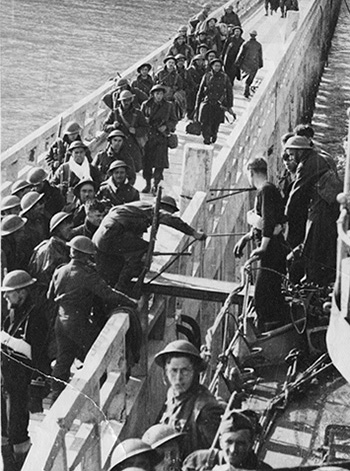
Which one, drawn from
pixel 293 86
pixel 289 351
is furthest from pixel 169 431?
pixel 293 86

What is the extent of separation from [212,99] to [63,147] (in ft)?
16.3

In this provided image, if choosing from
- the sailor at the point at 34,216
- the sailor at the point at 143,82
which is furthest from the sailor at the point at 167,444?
the sailor at the point at 143,82

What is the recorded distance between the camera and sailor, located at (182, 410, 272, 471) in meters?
4.89

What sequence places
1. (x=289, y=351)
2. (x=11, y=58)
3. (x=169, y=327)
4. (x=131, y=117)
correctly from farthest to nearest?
(x=11, y=58), (x=131, y=117), (x=169, y=327), (x=289, y=351)

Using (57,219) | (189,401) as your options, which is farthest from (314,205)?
(189,401)

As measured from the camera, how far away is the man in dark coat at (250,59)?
19.3 meters

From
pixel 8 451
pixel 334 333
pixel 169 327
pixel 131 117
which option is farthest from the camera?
pixel 131 117

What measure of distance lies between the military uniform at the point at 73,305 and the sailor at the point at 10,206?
4.56ft

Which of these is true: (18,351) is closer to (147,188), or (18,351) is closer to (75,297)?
(75,297)

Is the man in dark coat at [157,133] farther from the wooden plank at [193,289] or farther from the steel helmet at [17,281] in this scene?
the steel helmet at [17,281]

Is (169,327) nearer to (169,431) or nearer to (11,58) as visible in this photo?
(169,431)

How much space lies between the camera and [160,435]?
5383 mm

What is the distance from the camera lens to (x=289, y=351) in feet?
27.3

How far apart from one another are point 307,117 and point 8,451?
23820 mm
